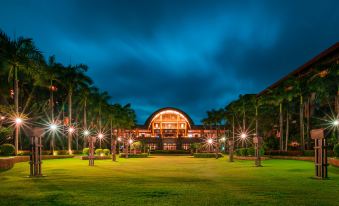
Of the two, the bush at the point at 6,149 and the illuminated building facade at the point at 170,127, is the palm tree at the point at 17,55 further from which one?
the illuminated building facade at the point at 170,127

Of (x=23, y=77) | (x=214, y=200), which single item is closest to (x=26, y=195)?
(x=214, y=200)

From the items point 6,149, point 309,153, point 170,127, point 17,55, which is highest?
point 17,55

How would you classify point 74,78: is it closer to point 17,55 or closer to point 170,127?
point 17,55

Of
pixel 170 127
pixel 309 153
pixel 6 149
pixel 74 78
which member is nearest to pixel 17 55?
pixel 6 149

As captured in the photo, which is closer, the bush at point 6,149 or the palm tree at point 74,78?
the bush at point 6,149

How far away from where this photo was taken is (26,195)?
991 centimetres

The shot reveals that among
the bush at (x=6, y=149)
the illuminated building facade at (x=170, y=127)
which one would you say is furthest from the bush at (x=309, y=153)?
the illuminated building facade at (x=170, y=127)

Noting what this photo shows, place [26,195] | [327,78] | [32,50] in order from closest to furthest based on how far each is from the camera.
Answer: [26,195], [32,50], [327,78]

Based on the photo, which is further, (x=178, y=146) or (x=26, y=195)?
→ (x=178, y=146)

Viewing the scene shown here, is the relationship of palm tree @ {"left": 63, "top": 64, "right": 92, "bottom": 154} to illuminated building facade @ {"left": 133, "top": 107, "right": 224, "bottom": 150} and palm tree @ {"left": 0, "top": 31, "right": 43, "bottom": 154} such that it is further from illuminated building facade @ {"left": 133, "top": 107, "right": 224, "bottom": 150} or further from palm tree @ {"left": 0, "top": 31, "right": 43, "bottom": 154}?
illuminated building facade @ {"left": 133, "top": 107, "right": 224, "bottom": 150}

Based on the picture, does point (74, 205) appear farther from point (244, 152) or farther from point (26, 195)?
point (244, 152)

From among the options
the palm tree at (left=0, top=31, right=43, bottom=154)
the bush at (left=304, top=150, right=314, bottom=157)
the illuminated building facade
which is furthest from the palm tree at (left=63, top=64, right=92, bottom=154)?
the illuminated building facade

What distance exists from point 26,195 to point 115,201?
2.84 meters

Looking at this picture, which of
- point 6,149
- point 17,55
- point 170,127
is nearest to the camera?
point 6,149
